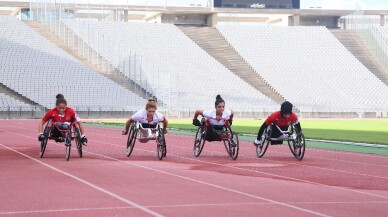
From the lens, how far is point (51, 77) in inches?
2437

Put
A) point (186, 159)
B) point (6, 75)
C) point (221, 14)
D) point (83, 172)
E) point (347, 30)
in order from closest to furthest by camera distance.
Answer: point (83, 172)
point (186, 159)
point (6, 75)
point (347, 30)
point (221, 14)

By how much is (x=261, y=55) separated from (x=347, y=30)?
1402cm

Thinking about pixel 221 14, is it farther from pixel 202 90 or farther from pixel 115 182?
pixel 115 182

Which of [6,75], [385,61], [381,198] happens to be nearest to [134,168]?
[381,198]

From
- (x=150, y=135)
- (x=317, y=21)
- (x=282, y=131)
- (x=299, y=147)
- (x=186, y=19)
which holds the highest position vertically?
(x=317, y=21)

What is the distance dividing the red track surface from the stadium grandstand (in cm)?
3995

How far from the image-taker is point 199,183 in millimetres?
12836

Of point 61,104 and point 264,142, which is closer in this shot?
point 61,104

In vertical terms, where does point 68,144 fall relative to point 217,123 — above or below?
below

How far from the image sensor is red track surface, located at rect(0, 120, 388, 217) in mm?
9672

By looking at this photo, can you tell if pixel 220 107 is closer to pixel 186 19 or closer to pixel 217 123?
pixel 217 123

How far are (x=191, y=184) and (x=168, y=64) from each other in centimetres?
5559

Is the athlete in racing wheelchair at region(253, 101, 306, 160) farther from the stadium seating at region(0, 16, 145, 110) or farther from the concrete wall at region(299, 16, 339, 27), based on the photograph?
the concrete wall at region(299, 16, 339, 27)

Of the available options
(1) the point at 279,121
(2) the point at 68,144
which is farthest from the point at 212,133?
(2) the point at 68,144
